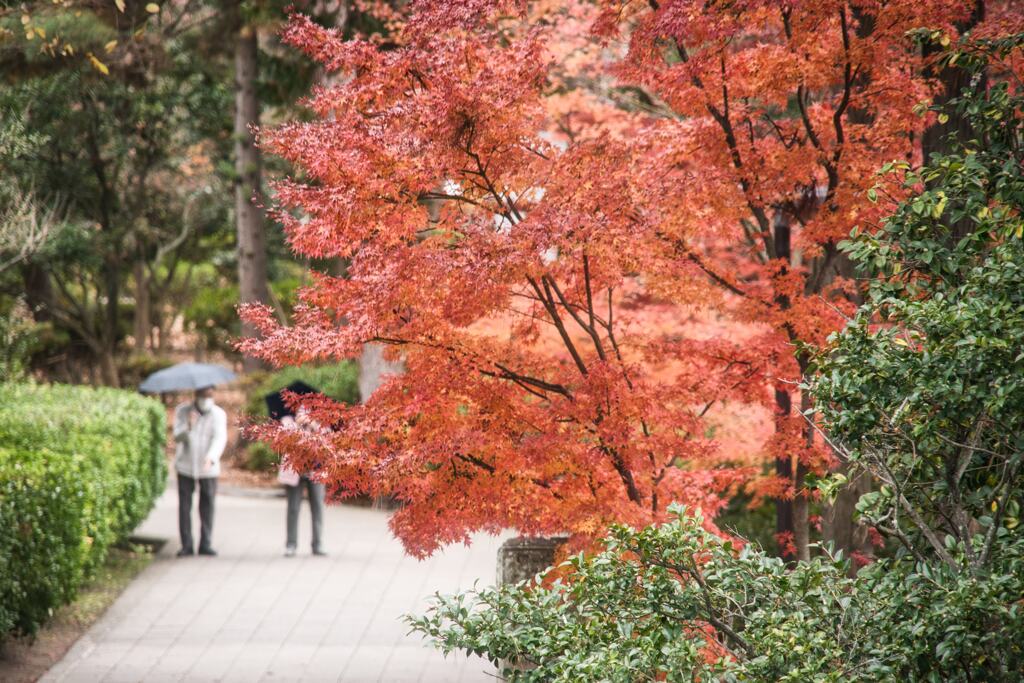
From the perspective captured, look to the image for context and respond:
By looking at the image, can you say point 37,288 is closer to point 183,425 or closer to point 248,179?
point 248,179

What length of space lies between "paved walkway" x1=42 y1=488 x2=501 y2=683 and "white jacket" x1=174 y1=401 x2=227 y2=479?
101 cm

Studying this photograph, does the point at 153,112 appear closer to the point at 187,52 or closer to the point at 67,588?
the point at 187,52

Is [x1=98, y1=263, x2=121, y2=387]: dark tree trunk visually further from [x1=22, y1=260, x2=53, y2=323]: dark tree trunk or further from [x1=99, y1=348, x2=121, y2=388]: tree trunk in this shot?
[x1=22, y1=260, x2=53, y2=323]: dark tree trunk

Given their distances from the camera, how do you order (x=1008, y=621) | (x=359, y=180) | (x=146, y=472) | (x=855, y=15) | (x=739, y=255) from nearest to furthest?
1. (x=1008, y=621)
2. (x=359, y=180)
3. (x=855, y=15)
4. (x=146, y=472)
5. (x=739, y=255)

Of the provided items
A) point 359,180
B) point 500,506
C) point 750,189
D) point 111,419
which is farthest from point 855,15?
point 111,419

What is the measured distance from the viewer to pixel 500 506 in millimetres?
6090

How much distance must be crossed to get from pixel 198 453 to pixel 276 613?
250 cm

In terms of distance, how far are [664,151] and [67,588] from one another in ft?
19.7

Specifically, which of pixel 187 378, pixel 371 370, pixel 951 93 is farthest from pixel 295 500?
pixel 951 93

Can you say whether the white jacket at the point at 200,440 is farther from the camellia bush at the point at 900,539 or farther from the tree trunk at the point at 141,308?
the tree trunk at the point at 141,308

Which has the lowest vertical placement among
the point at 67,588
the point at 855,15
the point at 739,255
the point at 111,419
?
the point at 67,588

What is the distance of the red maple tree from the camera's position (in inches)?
231

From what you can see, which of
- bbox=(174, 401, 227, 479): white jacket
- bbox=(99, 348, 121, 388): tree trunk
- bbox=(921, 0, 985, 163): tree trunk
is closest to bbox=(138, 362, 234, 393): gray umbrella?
bbox=(174, 401, 227, 479): white jacket

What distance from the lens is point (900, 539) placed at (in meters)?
4.43
